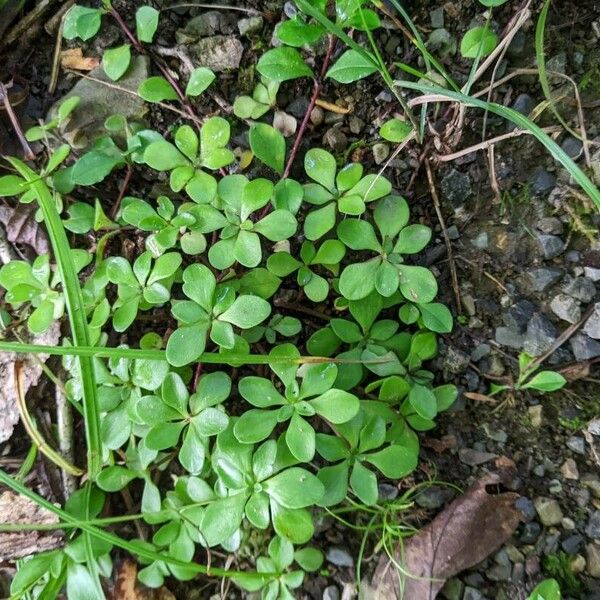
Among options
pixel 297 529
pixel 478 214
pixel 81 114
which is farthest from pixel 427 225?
pixel 81 114

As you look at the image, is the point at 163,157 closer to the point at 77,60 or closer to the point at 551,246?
the point at 77,60

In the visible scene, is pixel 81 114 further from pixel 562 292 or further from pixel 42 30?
pixel 562 292

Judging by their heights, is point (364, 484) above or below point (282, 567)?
above

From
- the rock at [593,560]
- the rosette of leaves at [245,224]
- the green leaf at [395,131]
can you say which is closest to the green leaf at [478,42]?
the green leaf at [395,131]

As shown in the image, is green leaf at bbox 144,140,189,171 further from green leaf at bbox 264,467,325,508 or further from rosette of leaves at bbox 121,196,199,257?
green leaf at bbox 264,467,325,508

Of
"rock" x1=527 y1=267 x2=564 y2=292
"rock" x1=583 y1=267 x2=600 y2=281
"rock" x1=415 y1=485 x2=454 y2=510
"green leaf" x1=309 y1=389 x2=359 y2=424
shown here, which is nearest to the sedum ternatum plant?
"green leaf" x1=309 y1=389 x2=359 y2=424

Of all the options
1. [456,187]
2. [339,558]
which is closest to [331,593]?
[339,558]

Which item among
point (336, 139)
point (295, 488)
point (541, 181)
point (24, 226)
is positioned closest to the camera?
point (295, 488)
